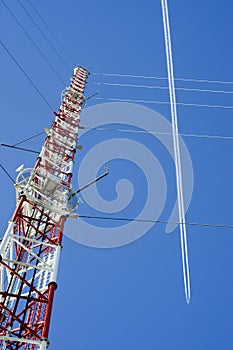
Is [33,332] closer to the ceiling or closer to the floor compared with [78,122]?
closer to the floor

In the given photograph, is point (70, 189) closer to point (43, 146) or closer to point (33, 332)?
point (43, 146)

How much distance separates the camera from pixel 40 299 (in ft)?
45.4

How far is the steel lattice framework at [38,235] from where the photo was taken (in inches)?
508

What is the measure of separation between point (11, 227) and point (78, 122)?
10.8 m

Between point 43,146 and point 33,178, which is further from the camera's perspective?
point 43,146

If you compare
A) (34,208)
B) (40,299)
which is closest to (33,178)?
(34,208)

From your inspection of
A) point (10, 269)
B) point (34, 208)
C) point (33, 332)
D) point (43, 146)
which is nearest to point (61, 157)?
point (43, 146)

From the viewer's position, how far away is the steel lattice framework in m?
12.9

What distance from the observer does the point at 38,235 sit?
16.7 metres

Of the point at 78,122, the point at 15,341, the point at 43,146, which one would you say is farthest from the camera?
the point at 78,122

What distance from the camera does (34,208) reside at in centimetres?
1717

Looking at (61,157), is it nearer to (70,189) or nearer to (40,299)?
(70,189)

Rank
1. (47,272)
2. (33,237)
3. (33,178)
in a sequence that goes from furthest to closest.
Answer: (33,178)
(33,237)
(47,272)

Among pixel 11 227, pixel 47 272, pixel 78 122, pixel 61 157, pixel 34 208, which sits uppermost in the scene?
pixel 78 122
